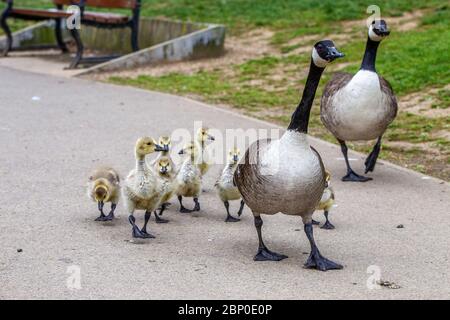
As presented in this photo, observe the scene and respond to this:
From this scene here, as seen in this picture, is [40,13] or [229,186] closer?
[229,186]

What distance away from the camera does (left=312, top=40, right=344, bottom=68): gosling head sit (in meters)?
6.00

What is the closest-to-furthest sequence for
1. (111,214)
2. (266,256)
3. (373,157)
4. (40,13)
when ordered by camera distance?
(266,256)
(111,214)
(373,157)
(40,13)

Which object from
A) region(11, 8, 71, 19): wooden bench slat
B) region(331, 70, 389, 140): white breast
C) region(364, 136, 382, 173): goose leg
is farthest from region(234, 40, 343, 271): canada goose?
region(11, 8, 71, 19): wooden bench slat

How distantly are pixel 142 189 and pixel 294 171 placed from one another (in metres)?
1.53

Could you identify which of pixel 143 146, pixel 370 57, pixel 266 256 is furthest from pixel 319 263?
pixel 370 57

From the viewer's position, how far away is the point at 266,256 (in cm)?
649

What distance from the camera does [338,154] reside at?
1034 cm

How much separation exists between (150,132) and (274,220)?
12.9 feet

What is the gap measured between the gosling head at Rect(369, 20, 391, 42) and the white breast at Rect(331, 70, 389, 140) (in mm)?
528

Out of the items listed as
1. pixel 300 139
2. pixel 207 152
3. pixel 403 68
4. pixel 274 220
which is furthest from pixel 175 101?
pixel 300 139

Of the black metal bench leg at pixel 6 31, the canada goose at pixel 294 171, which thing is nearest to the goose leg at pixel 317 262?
the canada goose at pixel 294 171

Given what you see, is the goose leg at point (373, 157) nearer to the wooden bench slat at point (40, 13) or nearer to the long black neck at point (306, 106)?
the long black neck at point (306, 106)

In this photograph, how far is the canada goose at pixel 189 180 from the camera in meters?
7.90

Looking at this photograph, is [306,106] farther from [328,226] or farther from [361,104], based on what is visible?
[361,104]
